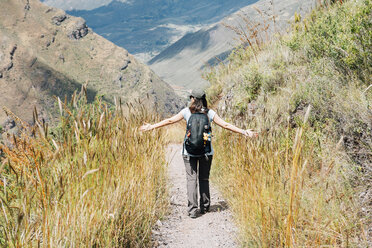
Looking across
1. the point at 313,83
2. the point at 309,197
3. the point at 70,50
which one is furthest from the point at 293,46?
the point at 70,50

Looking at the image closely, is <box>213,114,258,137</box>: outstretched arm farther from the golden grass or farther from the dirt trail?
the dirt trail

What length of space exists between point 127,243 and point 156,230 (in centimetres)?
81

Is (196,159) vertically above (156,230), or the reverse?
(196,159)

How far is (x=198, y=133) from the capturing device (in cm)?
412

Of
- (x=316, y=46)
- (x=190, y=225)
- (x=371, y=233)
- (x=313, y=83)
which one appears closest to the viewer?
(x=371, y=233)

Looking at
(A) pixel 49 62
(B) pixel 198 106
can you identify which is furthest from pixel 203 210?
(A) pixel 49 62

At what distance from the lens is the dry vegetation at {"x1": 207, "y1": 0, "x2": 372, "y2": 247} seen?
216 centimetres

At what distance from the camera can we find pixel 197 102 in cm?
423

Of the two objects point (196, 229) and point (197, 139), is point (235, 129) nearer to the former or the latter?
point (197, 139)

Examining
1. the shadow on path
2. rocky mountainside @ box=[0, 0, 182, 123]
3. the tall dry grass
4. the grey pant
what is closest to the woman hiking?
the grey pant

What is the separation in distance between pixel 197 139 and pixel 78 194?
1.90m

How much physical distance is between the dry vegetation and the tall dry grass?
3.74 feet

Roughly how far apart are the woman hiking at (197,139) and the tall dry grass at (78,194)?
52 centimetres

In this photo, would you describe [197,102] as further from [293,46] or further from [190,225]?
[293,46]
